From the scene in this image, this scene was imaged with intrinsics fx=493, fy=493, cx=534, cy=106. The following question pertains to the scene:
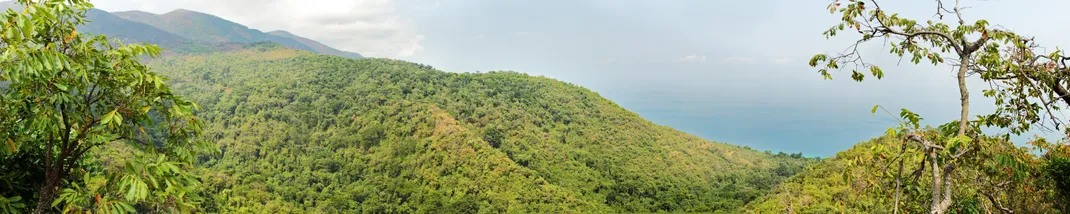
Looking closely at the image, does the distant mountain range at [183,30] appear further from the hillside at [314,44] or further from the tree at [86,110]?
the tree at [86,110]

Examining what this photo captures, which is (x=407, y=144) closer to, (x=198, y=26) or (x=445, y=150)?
(x=445, y=150)

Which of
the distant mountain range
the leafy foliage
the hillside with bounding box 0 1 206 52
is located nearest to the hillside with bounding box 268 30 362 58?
the distant mountain range

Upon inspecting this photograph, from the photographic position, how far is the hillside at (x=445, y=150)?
2695 centimetres

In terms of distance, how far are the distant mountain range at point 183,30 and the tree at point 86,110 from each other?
57549mm

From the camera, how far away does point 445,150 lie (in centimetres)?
3006

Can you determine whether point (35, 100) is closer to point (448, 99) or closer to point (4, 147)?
point (4, 147)

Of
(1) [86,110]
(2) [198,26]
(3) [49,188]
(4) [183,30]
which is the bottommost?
(3) [49,188]

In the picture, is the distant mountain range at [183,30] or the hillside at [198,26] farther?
the hillside at [198,26]

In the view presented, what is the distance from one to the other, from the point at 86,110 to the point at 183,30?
259 ft

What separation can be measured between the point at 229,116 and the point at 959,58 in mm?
42296

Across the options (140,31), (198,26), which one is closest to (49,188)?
(140,31)

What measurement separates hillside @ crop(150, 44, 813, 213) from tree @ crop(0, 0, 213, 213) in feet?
76.1

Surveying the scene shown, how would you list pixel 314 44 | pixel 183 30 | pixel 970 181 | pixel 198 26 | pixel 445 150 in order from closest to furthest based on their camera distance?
1. pixel 970 181
2. pixel 445 150
3. pixel 183 30
4. pixel 198 26
5. pixel 314 44

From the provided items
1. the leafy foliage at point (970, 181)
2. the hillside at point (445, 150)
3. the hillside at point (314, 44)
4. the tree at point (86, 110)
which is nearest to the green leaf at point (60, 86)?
the tree at point (86, 110)
